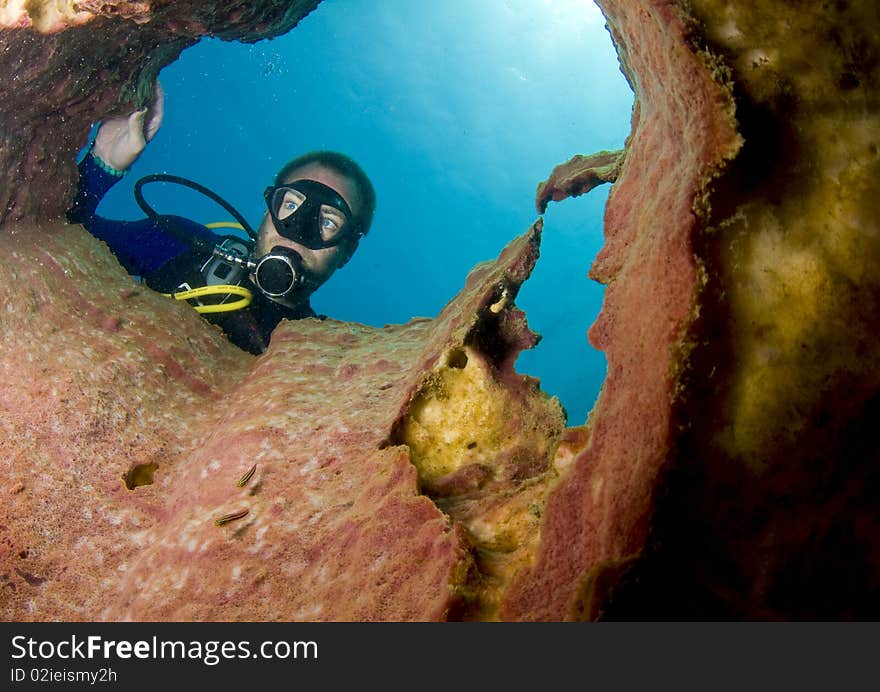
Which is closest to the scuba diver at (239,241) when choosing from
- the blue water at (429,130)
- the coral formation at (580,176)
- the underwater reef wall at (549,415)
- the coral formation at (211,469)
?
the underwater reef wall at (549,415)

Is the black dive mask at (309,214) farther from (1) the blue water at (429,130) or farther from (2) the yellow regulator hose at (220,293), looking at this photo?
(1) the blue water at (429,130)

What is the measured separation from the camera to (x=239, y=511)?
1996mm

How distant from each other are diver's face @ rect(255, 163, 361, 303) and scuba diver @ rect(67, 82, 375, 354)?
0.01 metres

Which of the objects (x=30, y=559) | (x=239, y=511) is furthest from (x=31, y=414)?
(x=239, y=511)

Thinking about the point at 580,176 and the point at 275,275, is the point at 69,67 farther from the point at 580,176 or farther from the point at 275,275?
the point at 580,176

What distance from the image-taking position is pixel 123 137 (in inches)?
168

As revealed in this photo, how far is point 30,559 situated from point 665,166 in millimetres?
2882

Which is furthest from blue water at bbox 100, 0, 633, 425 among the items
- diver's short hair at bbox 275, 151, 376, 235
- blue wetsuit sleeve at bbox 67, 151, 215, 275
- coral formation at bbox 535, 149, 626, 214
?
coral formation at bbox 535, 149, 626, 214

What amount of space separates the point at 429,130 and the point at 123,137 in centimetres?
5831

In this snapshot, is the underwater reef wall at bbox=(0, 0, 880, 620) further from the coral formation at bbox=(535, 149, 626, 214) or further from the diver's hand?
the diver's hand

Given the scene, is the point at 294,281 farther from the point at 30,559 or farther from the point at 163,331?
the point at 30,559

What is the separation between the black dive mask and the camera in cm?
506

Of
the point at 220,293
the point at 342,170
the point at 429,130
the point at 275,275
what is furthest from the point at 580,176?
the point at 429,130

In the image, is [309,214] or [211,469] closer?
[211,469]
